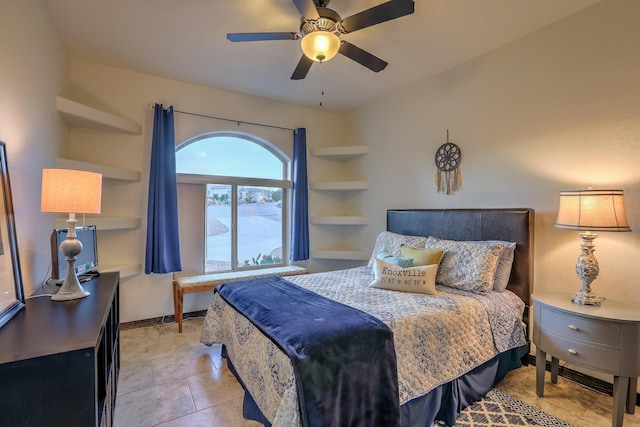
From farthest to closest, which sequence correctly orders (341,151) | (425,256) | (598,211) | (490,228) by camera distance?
1. (341,151)
2. (490,228)
3. (425,256)
4. (598,211)

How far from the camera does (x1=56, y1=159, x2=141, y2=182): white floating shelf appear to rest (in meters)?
2.65

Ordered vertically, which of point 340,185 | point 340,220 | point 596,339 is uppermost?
point 340,185

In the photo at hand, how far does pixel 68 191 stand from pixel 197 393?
162 centimetres

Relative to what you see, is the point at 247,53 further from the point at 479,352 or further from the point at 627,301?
the point at 627,301

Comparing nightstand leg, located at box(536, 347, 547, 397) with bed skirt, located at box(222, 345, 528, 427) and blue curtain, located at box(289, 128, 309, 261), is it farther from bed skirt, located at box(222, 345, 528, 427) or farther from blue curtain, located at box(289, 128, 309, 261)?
blue curtain, located at box(289, 128, 309, 261)

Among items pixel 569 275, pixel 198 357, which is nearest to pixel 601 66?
pixel 569 275

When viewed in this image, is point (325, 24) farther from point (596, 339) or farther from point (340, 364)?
point (596, 339)

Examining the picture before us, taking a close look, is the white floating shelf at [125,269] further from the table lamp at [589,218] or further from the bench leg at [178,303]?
the table lamp at [589,218]

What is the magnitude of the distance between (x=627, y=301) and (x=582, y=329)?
588 mm

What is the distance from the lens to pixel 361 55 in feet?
7.77

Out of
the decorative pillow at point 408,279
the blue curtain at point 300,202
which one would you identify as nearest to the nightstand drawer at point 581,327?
the decorative pillow at point 408,279

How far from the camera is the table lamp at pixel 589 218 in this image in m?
1.99

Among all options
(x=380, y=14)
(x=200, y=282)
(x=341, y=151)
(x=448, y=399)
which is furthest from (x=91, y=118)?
(x=448, y=399)

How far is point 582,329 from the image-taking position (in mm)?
1938
